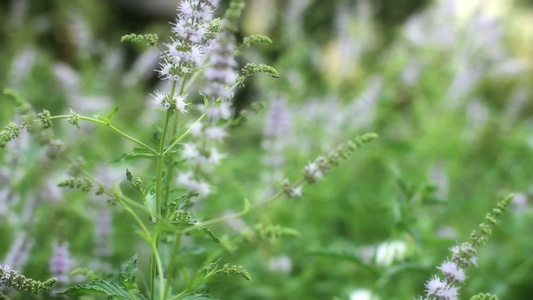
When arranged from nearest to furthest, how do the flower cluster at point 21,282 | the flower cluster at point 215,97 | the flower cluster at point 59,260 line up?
the flower cluster at point 215,97 → the flower cluster at point 21,282 → the flower cluster at point 59,260

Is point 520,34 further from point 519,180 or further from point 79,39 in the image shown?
point 79,39

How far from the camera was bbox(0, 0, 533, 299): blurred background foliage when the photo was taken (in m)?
2.41

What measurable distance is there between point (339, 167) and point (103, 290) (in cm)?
262

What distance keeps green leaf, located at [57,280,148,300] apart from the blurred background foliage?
0.44 metres

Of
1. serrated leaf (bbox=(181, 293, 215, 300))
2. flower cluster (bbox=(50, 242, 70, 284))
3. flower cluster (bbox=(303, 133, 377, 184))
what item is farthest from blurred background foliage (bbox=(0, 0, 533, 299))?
flower cluster (bbox=(303, 133, 377, 184))

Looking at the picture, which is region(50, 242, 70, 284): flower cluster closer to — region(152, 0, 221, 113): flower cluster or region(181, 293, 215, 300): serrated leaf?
region(181, 293, 215, 300): serrated leaf

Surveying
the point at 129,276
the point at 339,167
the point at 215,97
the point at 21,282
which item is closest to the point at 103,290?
the point at 129,276

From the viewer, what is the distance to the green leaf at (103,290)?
1.25 metres

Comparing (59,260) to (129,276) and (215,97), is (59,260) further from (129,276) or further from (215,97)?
(215,97)

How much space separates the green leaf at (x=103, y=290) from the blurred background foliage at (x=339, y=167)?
0.44m

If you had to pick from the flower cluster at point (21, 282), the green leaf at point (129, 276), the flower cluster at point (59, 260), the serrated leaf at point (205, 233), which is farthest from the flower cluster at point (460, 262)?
the flower cluster at point (59, 260)

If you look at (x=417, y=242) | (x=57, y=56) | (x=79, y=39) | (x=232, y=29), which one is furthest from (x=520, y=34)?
(x=232, y=29)

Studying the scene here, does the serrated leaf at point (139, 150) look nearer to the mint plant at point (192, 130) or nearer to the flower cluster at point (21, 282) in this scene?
the mint plant at point (192, 130)

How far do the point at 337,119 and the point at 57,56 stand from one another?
464 cm
